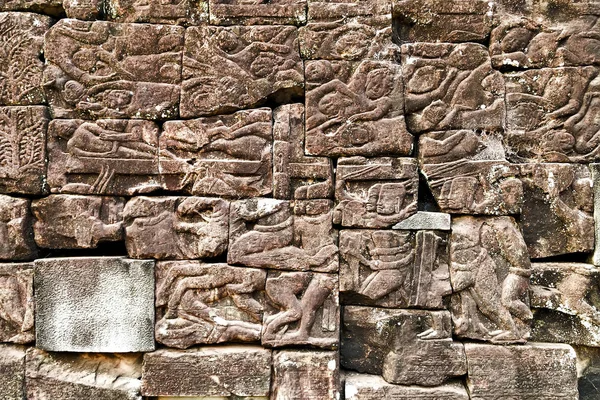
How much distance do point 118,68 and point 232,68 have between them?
0.91 m

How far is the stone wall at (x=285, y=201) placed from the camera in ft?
11.5

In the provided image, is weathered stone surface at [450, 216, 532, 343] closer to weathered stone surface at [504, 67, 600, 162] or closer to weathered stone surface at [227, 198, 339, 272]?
weathered stone surface at [504, 67, 600, 162]

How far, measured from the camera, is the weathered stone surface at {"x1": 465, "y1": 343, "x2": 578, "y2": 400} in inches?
137

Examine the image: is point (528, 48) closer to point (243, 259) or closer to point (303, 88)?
point (303, 88)

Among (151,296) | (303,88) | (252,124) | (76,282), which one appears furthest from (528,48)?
(76,282)

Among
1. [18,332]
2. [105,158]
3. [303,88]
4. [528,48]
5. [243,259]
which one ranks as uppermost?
[528,48]

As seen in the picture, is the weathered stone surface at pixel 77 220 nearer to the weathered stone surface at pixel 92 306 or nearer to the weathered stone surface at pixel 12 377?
the weathered stone surface at pixel 92 306

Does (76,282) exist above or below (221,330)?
above

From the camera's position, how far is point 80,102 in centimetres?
360

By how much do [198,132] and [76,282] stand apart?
59.7 inches

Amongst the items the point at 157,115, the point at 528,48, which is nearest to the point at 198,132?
the point at 157,115

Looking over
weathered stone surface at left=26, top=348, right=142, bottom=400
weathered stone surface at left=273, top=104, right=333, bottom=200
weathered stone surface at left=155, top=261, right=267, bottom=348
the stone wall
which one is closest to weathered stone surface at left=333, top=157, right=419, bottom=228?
the stone wall

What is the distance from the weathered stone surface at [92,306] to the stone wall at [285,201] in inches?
0.7

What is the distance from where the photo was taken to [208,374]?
138 inches
